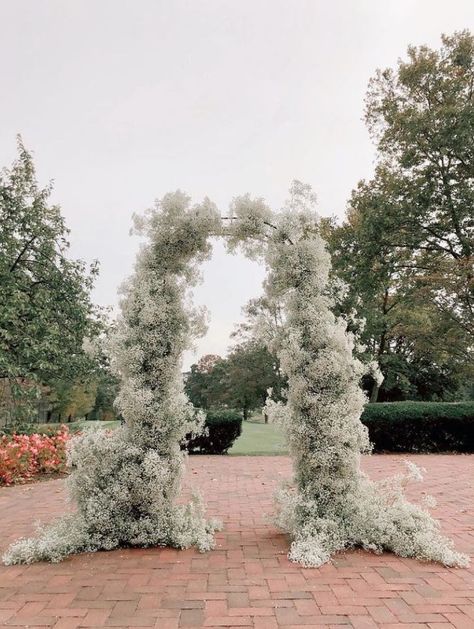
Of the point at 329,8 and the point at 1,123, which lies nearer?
the point at 329,8

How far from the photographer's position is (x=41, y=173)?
14.8 m

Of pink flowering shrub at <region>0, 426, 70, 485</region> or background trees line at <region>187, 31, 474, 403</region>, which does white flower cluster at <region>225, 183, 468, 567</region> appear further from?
background trees line at <region>187, 31, 474, 403</region>

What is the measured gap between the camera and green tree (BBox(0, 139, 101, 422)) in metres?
12.0

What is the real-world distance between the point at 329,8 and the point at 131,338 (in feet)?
19.8

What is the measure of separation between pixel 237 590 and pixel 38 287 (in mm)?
12305

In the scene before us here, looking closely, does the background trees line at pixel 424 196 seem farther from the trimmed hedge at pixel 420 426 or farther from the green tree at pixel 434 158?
the trimmed hedge at pixel 420 426

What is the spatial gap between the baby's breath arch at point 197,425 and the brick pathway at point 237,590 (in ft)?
0.64

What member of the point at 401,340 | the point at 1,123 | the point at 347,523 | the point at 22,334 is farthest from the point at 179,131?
the point at 401,340

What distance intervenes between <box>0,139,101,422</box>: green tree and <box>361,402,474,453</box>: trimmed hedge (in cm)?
806

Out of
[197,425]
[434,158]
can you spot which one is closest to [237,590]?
[197,425]

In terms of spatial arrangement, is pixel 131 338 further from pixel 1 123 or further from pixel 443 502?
pixel 1 123

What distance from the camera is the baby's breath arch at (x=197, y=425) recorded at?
13.6 ft

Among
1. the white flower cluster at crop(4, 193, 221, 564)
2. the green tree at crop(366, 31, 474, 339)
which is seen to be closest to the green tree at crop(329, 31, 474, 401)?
the green tree at crop(366, 31, 474, 339)

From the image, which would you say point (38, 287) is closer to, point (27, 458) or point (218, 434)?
point (27, 458)
